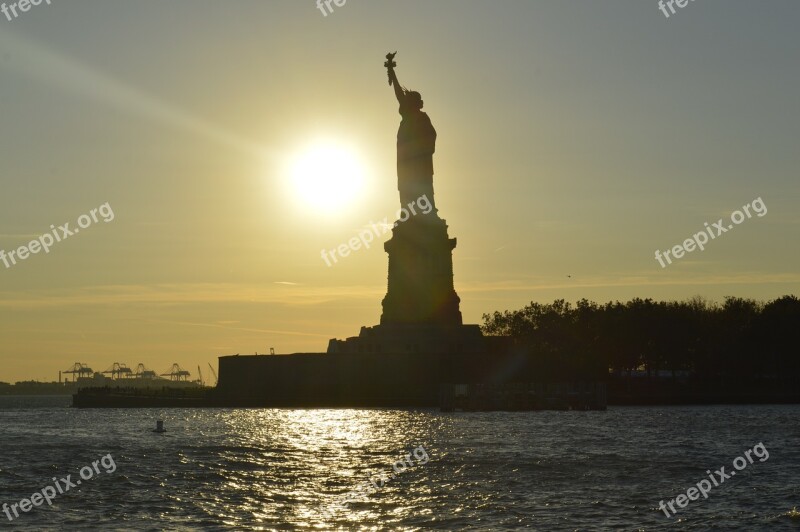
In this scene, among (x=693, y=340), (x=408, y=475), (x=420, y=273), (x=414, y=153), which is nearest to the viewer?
(x=408, y=475)

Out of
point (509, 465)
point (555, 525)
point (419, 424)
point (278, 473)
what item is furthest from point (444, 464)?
point (419, 424)

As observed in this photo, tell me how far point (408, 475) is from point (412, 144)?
57.6 metres

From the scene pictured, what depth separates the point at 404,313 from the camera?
331ft

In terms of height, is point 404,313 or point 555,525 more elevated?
point 404,313

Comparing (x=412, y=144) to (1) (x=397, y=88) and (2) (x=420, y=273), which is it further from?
(2) (x=420, y=273)

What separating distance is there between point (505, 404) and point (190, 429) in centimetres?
3450

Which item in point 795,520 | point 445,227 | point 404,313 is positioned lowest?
point 795,520

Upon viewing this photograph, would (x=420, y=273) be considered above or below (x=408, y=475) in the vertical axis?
above

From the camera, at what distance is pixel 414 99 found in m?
100

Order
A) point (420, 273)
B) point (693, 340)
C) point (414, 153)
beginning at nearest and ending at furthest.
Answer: point (420, 273), point (414, 153), point (693, 340)

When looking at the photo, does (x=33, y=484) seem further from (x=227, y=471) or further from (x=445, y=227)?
(x=445, y=227)

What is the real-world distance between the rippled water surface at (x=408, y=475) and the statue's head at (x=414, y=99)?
103 ft

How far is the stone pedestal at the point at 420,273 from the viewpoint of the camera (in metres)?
99.7

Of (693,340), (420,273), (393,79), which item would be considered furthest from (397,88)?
(693,340)
